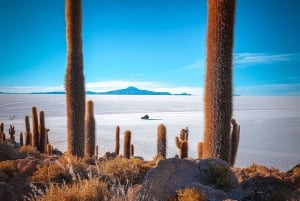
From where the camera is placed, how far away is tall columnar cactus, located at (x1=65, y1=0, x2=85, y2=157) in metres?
12.2

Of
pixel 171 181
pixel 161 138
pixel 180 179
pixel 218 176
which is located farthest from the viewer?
pixel 161 138

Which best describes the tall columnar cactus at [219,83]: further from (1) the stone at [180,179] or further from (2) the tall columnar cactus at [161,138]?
(2) the tall columnar cactus at [161,138]

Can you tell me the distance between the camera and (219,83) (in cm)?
977

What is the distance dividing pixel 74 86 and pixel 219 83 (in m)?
5.17

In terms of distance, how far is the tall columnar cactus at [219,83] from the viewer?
971 cm

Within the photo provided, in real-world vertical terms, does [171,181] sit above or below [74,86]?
below

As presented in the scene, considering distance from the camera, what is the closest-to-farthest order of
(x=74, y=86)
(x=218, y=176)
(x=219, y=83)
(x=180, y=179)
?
(x=180, y=179) < (x=218, y=176) < (x=219, y=83) < (x=74, y=86)

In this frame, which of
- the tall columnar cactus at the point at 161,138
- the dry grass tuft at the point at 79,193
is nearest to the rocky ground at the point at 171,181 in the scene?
the dry grass tuft at the point at 79,193

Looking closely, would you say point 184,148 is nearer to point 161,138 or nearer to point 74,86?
point 161,138

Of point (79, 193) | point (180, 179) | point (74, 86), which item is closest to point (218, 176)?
point (180, 179)

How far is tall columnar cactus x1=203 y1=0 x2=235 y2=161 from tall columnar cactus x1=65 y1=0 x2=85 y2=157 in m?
4.64

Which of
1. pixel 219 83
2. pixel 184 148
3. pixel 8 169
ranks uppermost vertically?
pixel 219 83

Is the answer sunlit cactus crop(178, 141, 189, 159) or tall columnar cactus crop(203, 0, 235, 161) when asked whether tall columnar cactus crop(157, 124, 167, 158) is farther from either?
tall columnar cactus crop(203, 0, 235, 161)

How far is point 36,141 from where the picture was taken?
19688 mm
